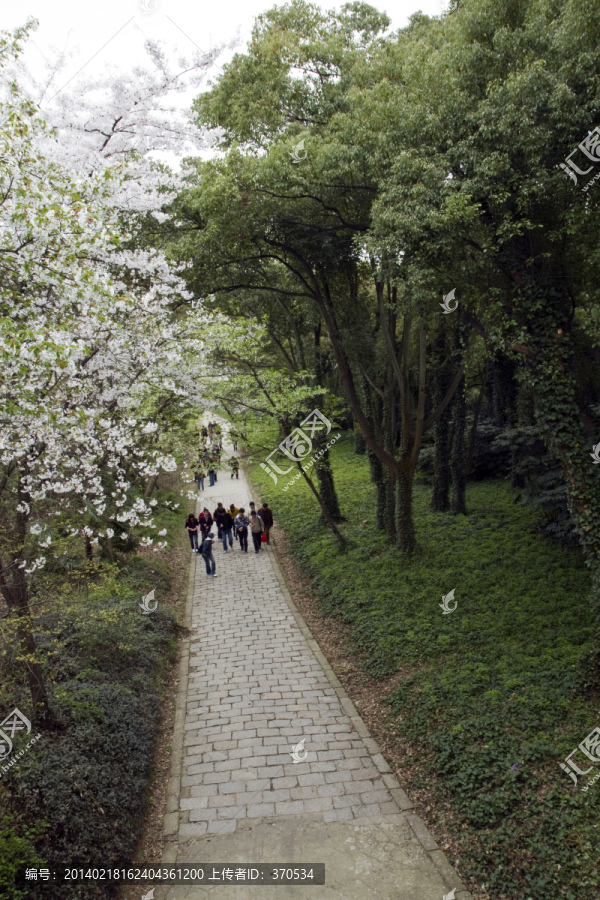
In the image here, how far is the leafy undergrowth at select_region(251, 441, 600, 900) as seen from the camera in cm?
491

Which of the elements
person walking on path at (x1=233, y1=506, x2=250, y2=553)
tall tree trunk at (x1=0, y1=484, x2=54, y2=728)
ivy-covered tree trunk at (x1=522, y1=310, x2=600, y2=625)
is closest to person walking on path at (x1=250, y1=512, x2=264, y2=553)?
person walking on path at (x1=233, y1=506, x2=250, y2=553)

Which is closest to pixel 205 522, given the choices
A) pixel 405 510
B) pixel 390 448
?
pixel 390 448

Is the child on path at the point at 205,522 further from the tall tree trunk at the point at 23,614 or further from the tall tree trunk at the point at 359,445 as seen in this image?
the tall tree trunk at the point at 359,445

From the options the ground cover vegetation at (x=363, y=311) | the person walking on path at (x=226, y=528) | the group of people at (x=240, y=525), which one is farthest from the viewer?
the person walking on path at (x=226, y=528)

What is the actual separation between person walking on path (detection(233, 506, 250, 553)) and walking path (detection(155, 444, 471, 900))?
18.3 feet

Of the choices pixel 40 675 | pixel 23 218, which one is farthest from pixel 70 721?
pixel 23 218

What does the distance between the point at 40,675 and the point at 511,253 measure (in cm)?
773

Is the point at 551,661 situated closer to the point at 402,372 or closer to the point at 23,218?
the point at 402,372

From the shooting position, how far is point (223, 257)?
10.6 metres

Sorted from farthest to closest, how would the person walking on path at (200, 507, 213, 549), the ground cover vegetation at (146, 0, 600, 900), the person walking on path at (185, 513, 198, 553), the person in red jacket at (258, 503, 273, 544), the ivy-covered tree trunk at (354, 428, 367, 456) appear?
1. the ivy-covered tree trunk at (354, 428, 367, 456)
2. the person in red jacket at (258, 503, 273, 544)
3. the person walking on path at (185, 513, 198, 553)
4. the person walking on path at (200, 507, 213, 549)
5. the ground cover vegetation at (146, 0, 600, 900)

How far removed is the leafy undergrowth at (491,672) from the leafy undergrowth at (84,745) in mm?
3295

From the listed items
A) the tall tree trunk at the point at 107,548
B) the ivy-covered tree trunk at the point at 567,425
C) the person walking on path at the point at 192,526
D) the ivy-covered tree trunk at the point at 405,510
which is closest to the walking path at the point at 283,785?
the tall tree trunk at the point at 107,548

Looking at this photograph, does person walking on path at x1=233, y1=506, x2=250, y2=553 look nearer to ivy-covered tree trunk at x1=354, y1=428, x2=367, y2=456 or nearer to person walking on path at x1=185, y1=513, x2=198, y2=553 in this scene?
person walking on path at x1=185, y1=513, x2=198, y2=553

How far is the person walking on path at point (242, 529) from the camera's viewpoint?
15.8 metres
